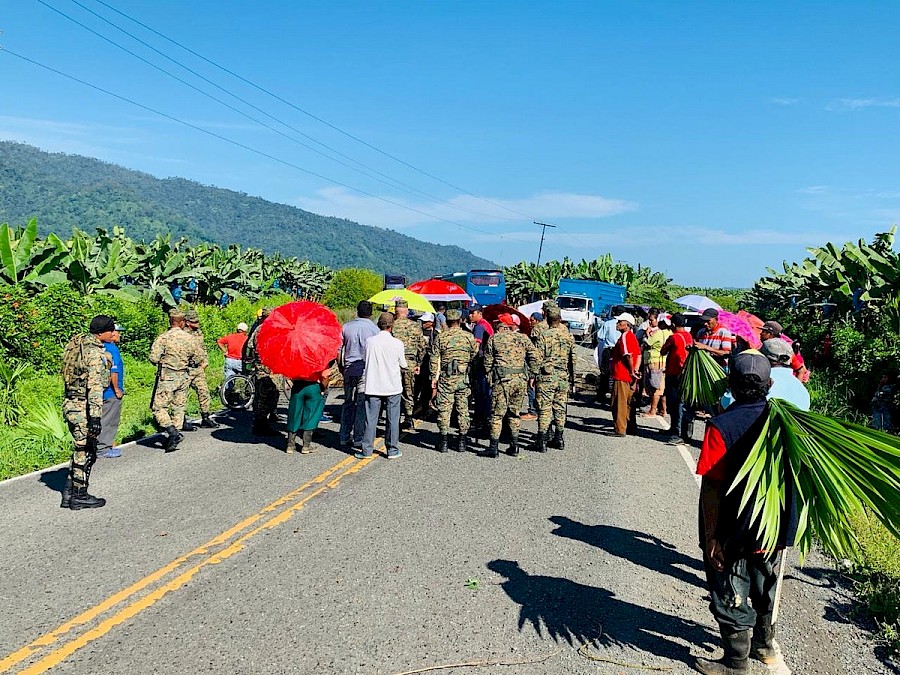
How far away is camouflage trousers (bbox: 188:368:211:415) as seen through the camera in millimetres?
10398

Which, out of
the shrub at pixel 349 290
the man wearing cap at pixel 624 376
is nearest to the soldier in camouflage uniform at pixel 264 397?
the man wearing cap at pixel 624 376

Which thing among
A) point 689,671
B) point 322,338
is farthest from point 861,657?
point 322,338

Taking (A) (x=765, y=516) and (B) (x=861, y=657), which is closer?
(A) (x=765, y=516)


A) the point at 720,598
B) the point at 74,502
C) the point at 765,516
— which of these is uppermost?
the point at 765,516

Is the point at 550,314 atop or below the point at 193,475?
atop

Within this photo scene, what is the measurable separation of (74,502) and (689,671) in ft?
19.2

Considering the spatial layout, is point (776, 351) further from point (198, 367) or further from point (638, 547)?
point (198, 367)

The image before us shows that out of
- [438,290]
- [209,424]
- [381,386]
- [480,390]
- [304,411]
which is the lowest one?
[209,424]

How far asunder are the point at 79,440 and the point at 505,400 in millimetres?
5277

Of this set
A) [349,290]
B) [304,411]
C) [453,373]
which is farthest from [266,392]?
[349,290]

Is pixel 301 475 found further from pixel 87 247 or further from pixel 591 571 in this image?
pixel 87 247

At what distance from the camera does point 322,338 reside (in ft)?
31.4

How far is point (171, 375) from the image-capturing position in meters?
10.0

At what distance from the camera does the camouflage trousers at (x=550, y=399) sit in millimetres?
10422
